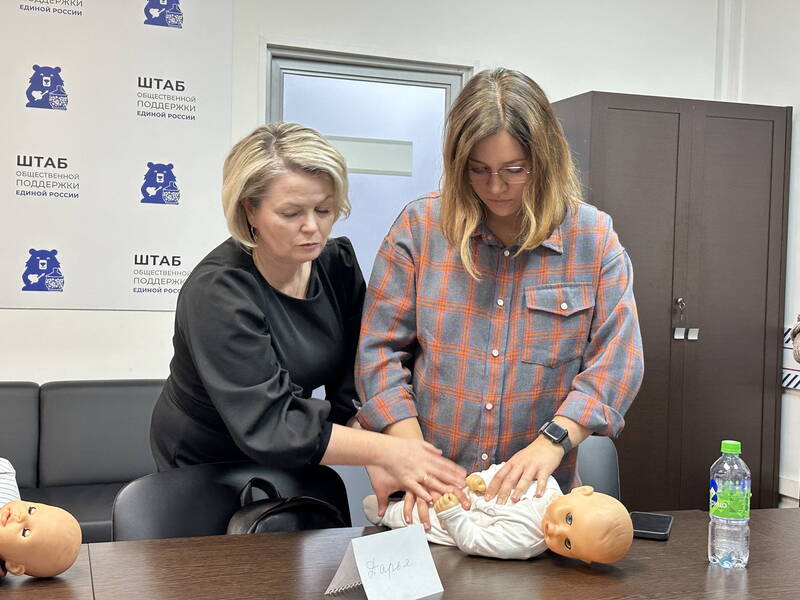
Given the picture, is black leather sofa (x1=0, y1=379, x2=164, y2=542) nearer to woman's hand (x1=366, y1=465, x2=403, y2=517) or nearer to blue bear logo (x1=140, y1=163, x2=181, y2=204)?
blue bear logo (x1=140, y1=163, x2=181, y2=204)

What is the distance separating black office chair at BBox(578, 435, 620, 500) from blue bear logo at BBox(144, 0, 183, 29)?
299 centimetres

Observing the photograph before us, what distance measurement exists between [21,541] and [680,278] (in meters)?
3.58

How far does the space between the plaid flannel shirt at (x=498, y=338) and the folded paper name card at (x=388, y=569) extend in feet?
1.34

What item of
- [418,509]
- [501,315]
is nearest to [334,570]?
[418,509]

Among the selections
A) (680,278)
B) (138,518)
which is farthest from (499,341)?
(680,278)

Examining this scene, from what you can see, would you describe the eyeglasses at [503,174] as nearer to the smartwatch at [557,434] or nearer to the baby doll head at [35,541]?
the smartwatch at [557,434]

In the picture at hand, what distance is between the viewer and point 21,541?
49.9 inches

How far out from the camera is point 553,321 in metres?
1.70

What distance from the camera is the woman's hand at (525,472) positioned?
1499 mm

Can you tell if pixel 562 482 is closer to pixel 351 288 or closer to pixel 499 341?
pixel 499 341

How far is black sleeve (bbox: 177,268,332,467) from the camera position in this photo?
161 cm

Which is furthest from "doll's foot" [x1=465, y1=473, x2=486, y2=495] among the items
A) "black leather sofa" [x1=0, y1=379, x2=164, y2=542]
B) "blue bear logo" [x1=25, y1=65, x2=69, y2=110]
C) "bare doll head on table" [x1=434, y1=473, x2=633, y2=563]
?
"blue bear logo" [x1=25, y1=65, x2=69, y2=110]

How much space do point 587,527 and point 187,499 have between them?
77 centimetres

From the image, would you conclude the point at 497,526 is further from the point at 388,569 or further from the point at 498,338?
the point at 498,338
